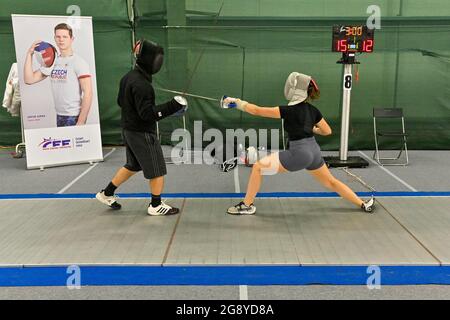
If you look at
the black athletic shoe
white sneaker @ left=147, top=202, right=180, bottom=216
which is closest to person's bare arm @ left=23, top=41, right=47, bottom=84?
white sneaker @ left=147, top=202, right=180, bottom=216

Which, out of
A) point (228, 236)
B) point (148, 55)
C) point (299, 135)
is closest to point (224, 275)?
point (228, 236)

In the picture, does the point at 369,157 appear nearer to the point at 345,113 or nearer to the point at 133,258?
the point at 345,113

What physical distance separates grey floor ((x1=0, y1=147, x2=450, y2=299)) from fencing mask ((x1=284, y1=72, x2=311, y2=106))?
1020 millimetres

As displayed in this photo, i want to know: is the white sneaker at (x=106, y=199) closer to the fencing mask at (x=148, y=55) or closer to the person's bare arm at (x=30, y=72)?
the fencing mask at (x=148, y=55)

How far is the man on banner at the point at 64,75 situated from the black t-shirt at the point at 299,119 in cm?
344

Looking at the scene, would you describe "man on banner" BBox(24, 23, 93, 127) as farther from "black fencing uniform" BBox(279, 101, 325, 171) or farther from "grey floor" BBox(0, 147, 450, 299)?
"black fencing uniform" BBox(279, 101, 325, 171)

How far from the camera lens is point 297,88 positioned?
3412 mm

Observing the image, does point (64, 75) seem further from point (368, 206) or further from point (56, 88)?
point (368, 206)

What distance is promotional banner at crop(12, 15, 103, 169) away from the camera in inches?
217

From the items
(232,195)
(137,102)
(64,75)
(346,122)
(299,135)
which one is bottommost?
(232,195)

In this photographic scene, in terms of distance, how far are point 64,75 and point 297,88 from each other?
11.9ft

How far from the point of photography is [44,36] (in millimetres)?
5539

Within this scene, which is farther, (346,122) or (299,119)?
(346,122)

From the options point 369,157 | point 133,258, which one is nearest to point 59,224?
point 133,258
